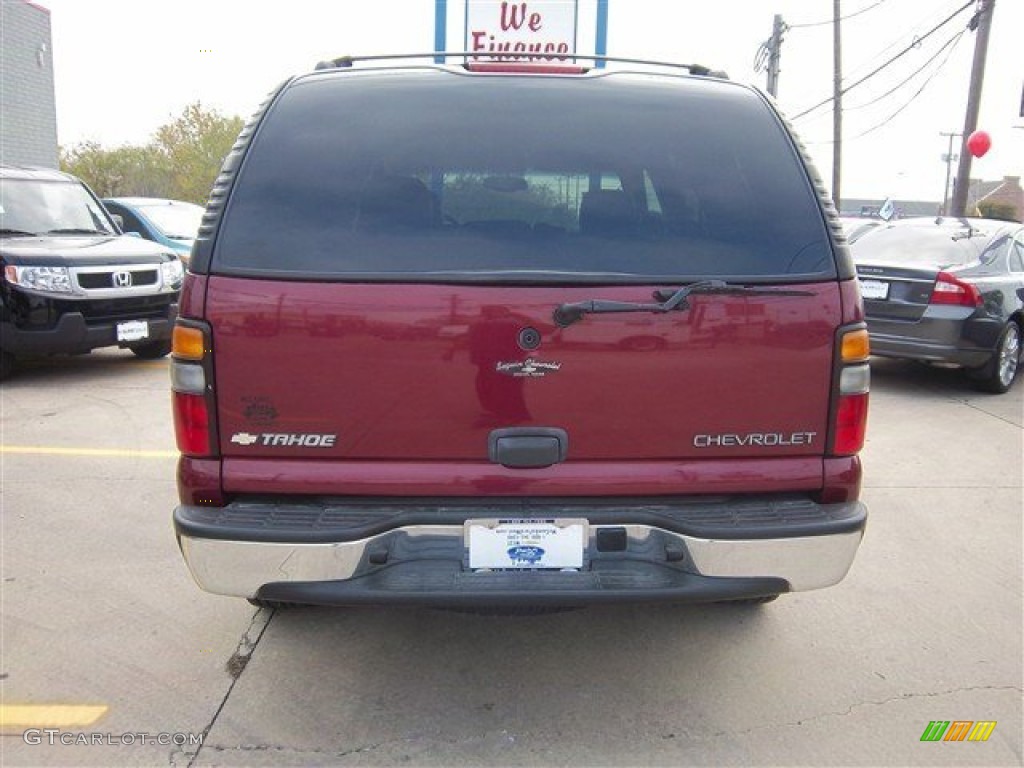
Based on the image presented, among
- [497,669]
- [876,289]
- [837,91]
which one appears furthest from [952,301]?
[837,91]

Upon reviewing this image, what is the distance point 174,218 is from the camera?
11703mm

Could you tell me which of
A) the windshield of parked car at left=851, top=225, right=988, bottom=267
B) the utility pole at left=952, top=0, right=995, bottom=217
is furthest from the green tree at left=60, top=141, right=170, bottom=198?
the windshield of parked car at left=851, top=225, right=988, bottom=267

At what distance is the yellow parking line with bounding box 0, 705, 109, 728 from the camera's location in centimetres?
270

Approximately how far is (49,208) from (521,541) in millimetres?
7666

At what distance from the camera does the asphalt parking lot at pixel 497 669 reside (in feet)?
8.59

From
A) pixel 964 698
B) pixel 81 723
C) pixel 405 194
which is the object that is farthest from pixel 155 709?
pixel 964 698

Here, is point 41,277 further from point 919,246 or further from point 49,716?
point 919,246

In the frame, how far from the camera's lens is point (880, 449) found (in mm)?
5953

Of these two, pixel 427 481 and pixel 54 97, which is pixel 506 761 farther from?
pixel 54 97

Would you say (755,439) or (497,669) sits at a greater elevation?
(755,439)

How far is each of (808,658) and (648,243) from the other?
1.76m

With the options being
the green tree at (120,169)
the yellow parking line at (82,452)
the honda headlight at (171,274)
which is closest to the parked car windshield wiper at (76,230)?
the honda headlight at (171,274)

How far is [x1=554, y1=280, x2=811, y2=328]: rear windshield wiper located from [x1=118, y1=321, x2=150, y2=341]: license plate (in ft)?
20.6

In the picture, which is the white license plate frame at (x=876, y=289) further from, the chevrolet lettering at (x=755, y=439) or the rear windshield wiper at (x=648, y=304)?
the rear windshield wiper at (x=648, y=304)
